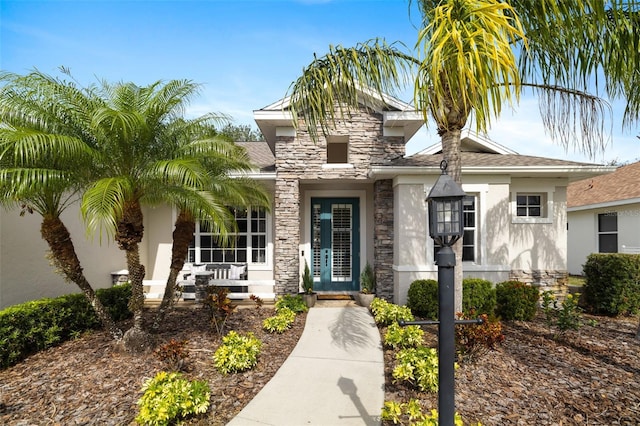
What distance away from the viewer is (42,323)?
5.59 m

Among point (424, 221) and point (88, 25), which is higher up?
point (88, 25)

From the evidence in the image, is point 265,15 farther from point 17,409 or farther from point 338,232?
point 17,409

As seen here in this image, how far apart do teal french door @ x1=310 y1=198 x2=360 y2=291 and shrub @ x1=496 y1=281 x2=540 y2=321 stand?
13.0ft

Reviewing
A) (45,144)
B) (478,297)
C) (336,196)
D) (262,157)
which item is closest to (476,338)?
(478,297)

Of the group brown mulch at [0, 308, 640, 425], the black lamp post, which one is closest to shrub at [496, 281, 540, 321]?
brown mulch at [0, 308, 640, 425]

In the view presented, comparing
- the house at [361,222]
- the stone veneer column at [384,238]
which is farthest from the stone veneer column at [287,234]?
the stone veneer column at [384,238]

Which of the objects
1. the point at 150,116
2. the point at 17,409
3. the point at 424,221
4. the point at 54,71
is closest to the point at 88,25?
the point at 54,71

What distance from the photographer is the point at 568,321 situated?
5.75 metres

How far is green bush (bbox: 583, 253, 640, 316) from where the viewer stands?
7438mm

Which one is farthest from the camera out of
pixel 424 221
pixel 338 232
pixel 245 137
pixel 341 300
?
pixel 245 137

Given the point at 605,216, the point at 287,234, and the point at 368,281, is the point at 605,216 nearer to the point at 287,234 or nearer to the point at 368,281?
the point at 368,281

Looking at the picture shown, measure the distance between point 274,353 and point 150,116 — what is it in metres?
4.37

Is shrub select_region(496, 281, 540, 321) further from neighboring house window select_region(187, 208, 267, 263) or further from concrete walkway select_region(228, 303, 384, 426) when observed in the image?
neighboring house window select_region(187, 208, 267, 263)

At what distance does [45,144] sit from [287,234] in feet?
17.8
